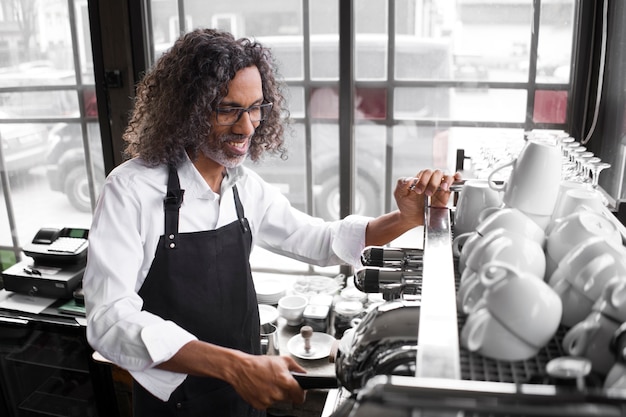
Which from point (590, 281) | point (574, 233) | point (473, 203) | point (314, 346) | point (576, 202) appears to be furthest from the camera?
point (314, 346)

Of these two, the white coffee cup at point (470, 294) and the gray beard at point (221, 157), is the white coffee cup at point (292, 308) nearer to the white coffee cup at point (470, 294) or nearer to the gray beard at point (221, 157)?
the gray beard at point (221, 157)

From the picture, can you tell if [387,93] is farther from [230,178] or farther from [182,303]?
[182,303]

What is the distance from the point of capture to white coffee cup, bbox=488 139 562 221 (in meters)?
1.05

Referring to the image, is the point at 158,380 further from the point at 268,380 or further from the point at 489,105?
the point at 489,105

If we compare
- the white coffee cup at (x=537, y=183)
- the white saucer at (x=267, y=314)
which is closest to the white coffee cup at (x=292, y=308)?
the white saucer at (x=267, y=314)

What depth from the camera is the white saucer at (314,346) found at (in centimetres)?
260

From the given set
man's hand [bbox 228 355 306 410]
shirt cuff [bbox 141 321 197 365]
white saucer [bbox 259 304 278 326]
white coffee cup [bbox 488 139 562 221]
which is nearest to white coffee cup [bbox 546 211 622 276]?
white coffee cup [bbox 488 139 562 221]

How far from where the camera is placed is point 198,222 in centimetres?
184

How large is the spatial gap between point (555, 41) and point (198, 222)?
1917 mm

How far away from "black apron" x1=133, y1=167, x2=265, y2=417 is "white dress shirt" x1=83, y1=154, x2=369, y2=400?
0.03m

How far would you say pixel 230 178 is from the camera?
75.8 inches

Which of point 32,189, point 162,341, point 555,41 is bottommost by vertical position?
point 32,189

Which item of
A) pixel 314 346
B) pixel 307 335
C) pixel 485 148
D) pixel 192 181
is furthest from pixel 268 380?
pixel 314 346

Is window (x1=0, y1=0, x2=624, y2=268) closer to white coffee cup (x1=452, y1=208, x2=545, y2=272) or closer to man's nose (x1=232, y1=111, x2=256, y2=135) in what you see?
man's nose (x1=232, y1=111, x2=256, y2=135)
